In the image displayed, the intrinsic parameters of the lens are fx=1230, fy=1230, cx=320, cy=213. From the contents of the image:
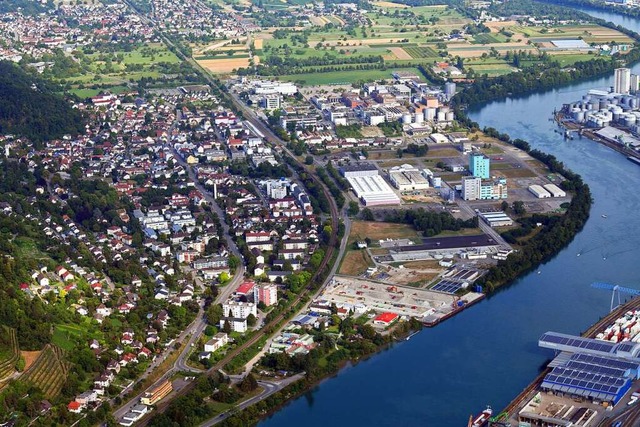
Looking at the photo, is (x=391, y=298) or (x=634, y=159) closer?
(x=391, y=298)

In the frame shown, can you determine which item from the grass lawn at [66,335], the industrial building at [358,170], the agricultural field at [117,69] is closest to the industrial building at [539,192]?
the industrial building at [358,170]

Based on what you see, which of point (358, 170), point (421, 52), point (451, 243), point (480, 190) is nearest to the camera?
point (451, 243)

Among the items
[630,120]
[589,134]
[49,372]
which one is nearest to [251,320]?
[49,372]

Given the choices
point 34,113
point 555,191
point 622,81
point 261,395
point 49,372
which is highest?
point 622,81

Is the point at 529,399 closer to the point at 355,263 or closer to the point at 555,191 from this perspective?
the point at 355,263

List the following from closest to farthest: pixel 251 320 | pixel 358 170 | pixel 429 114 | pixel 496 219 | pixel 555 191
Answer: pixel 251 320 → pixel 496 219 → pixel 555 191 → pixel 358 170 → pixel 429 114

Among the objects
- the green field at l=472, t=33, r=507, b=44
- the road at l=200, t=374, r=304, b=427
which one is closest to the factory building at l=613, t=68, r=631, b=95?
the green field at l=472, t=33, r=507, b=44
